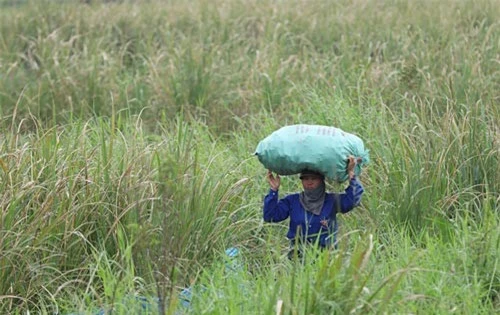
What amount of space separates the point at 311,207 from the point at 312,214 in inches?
1.4

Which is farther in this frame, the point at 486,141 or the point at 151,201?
the point at 486,141

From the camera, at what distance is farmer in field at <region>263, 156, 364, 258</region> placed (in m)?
4.67

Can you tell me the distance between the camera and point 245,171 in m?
5.96

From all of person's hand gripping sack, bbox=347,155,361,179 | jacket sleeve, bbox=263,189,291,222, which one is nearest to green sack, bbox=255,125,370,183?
person's hand gripping sack, bbox=347,155,361,179

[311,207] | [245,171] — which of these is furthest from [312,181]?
[245,171]

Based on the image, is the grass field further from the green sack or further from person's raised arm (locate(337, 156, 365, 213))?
the green sack

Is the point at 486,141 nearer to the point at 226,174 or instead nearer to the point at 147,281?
the point at 226,174

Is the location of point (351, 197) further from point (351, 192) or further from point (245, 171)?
point (245, 171)

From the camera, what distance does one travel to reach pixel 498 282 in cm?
429

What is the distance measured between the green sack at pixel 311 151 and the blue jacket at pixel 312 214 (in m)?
0.10

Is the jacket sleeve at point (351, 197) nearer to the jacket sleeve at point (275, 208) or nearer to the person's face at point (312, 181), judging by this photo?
the person's face at point (312, 181)

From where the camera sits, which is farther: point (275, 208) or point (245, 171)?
point (245, 171)

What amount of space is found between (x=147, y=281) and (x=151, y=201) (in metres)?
0.57

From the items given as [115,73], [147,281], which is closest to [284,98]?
[115,73]
